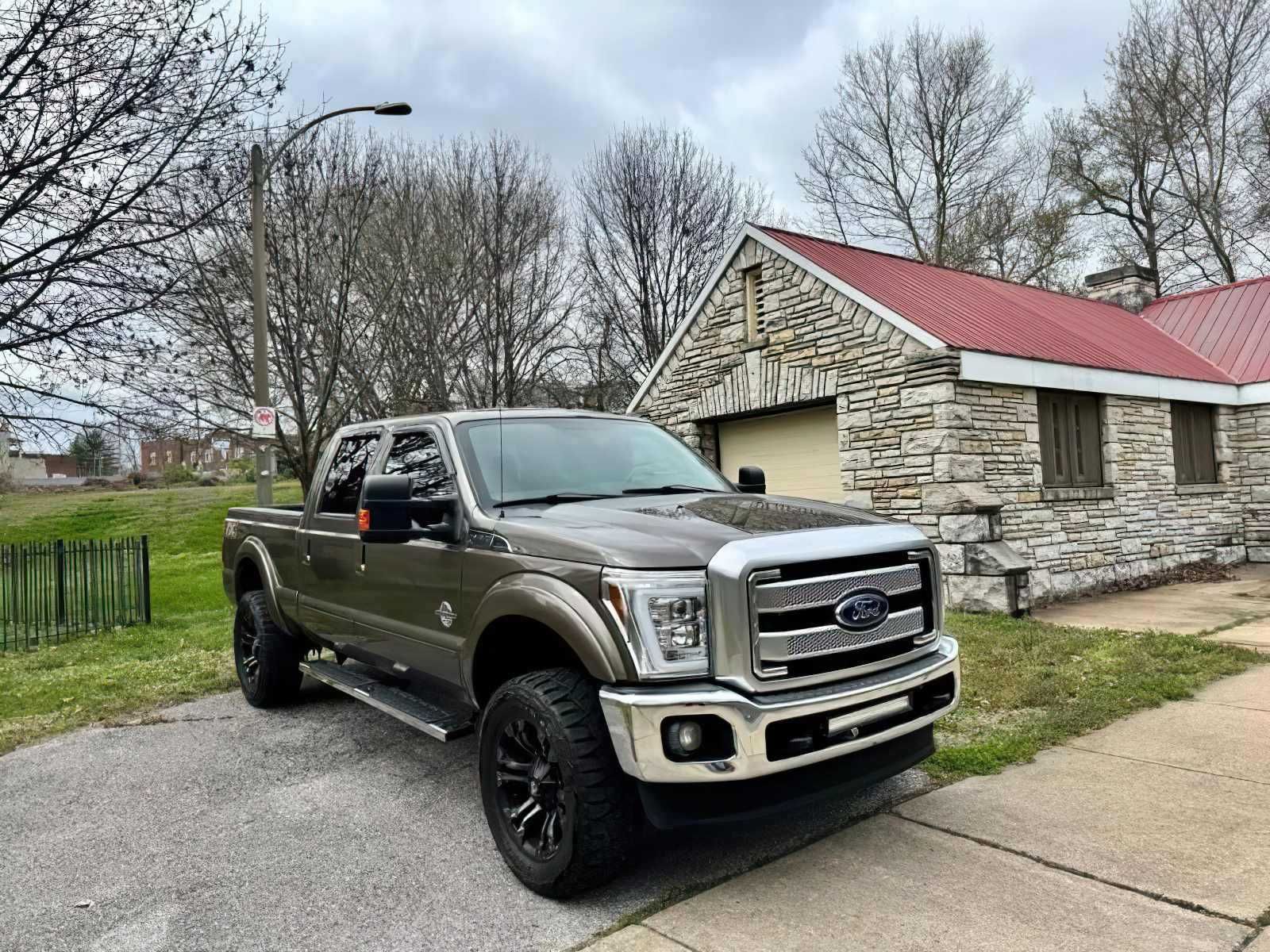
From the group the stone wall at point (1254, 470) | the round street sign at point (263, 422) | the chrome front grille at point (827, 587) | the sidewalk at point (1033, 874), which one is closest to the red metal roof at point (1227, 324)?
the stone wall at point (1254, 470)

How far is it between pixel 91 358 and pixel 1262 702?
11.4 metres

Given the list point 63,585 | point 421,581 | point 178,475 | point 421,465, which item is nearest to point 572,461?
point 421,465

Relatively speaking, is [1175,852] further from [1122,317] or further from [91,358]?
[1122,317]

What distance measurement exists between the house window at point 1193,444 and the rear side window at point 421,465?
11921mm

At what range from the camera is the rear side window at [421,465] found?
13.9ft

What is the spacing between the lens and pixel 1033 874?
3.21 meters

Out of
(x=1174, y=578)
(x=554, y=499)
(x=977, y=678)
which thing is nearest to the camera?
(x=554, y=499)

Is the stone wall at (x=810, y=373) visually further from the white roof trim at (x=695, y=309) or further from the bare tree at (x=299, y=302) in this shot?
the bare tree at (x=299, y=302)

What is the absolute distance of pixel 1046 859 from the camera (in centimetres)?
333

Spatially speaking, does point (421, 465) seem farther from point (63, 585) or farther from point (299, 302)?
point (299, 302)

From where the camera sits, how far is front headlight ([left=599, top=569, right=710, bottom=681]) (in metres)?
2.96

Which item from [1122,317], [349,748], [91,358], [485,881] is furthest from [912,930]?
[1122,317]

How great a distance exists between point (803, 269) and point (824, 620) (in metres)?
8.69

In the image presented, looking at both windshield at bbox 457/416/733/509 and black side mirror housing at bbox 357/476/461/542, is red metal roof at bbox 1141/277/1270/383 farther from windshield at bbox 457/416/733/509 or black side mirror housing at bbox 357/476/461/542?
black side mirror housing at bbox 357/476/461/542
